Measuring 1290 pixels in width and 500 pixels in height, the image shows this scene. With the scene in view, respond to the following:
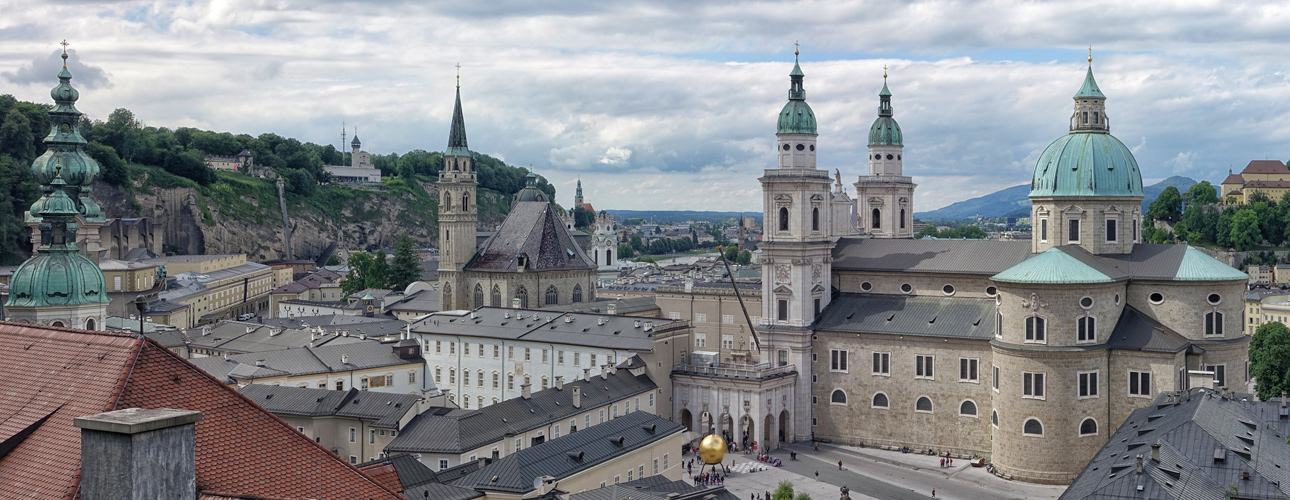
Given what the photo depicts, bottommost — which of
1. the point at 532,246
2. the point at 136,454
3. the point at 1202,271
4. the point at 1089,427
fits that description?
the point at 1089,427

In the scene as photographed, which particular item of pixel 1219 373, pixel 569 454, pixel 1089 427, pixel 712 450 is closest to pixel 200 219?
pixel 569 454

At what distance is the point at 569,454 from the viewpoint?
48.3 metres

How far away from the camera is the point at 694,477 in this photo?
202 feet

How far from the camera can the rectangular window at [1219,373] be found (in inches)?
2518

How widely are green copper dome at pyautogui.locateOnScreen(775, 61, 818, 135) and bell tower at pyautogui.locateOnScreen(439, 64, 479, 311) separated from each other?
38587mm

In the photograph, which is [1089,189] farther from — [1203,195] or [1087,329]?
[1203,195]

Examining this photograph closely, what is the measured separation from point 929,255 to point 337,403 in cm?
3924

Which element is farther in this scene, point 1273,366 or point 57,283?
point 1273,366

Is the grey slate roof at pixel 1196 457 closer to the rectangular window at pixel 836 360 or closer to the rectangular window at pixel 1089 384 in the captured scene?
the rectangular window at pixel 1089 384

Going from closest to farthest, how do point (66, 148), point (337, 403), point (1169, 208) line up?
point (66, 148), point (337, 403), point (1169, 208)

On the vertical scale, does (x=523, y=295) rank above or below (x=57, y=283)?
below

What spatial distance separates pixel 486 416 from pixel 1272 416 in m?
37.1

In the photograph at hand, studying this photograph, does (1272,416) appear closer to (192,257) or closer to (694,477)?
(694,477)

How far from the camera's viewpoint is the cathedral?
208 ft
